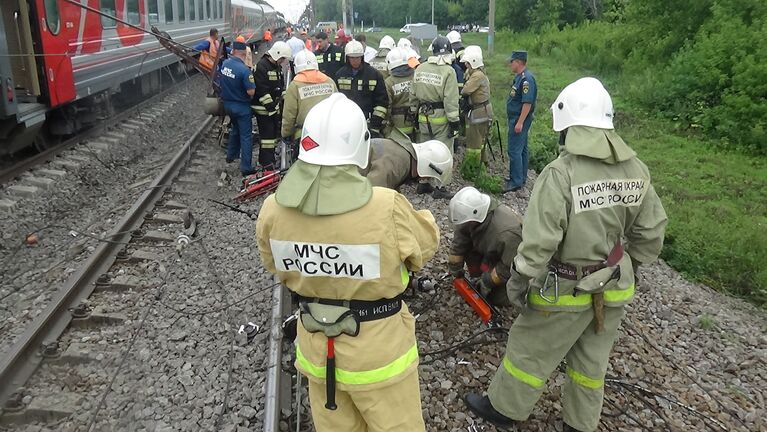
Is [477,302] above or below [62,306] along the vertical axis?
above

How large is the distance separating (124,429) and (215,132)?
8356 millimetres

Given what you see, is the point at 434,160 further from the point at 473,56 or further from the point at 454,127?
the point at 473,56

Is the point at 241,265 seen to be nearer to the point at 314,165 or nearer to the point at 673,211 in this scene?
the point at 314,165

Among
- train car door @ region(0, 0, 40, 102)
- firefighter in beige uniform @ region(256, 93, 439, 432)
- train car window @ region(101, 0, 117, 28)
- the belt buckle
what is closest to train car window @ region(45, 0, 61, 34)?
train car door @ region(0, 0, 40, 102)

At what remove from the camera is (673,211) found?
332 inches

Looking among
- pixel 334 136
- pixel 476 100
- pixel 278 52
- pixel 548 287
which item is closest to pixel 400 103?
pixel 476 100

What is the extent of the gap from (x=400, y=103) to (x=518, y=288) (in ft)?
18.6

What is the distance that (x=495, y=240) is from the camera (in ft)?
13.5

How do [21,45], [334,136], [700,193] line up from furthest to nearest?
[700,193] → [21,45] → [334,136]

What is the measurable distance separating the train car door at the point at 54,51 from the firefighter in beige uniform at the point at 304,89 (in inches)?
128

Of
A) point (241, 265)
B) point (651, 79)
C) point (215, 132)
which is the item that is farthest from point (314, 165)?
point (651, 79)

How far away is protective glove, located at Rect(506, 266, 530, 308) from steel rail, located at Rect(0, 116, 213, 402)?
10.6 ft

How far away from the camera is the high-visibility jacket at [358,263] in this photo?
2.39 metres

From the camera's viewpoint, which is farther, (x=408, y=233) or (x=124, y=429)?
(x=124, y=429)
